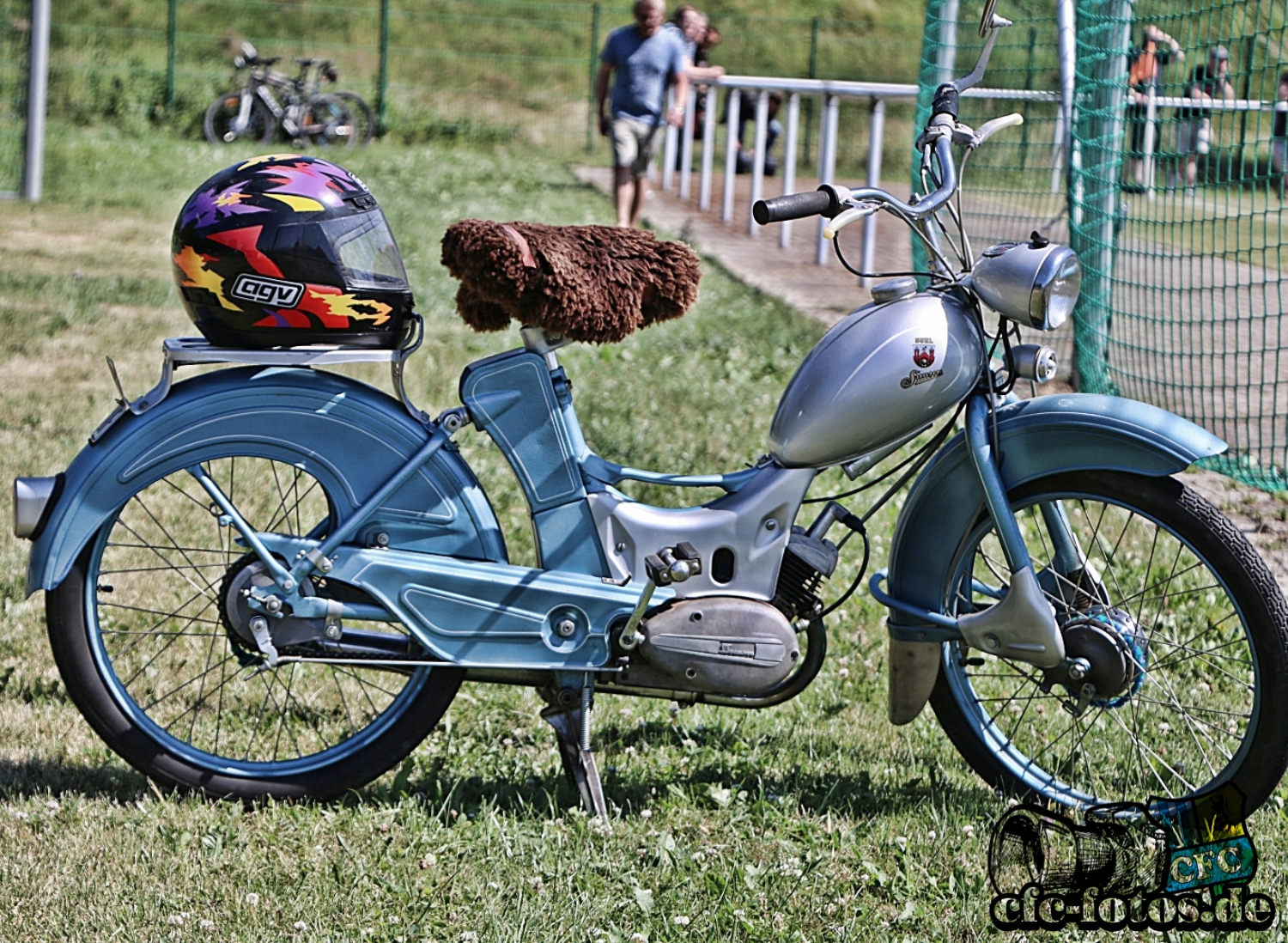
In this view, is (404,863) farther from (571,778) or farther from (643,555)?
(643,555)

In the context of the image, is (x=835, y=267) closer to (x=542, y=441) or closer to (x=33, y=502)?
(x=542, y=441)

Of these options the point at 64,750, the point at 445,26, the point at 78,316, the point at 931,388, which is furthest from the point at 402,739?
the point at 445,26

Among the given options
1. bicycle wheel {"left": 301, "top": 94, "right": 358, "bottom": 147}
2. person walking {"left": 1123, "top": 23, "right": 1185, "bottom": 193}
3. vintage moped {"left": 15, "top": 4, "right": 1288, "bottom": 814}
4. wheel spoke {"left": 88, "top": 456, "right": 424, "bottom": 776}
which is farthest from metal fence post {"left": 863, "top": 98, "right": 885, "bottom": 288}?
bicycle wheel {"left": 301, "top": 94, "right": 358, "bottom": 147}

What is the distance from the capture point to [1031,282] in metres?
2.81

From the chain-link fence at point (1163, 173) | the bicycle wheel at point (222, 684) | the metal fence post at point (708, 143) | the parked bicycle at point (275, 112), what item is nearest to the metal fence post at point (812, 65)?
the parked bicycle at point (275, 112)

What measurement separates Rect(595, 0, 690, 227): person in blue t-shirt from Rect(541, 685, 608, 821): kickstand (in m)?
8.59

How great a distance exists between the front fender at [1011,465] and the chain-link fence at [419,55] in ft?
59.2

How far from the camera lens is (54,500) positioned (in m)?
2.92

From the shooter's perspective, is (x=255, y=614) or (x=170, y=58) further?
(x=170, y=58)

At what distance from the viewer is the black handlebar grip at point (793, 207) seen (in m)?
2.61

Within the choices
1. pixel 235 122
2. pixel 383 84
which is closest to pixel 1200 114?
pixel 235 122

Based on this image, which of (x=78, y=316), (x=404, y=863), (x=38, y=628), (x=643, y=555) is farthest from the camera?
(x=78, y=316)

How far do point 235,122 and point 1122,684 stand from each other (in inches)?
685

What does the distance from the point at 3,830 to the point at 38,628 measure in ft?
3.68
